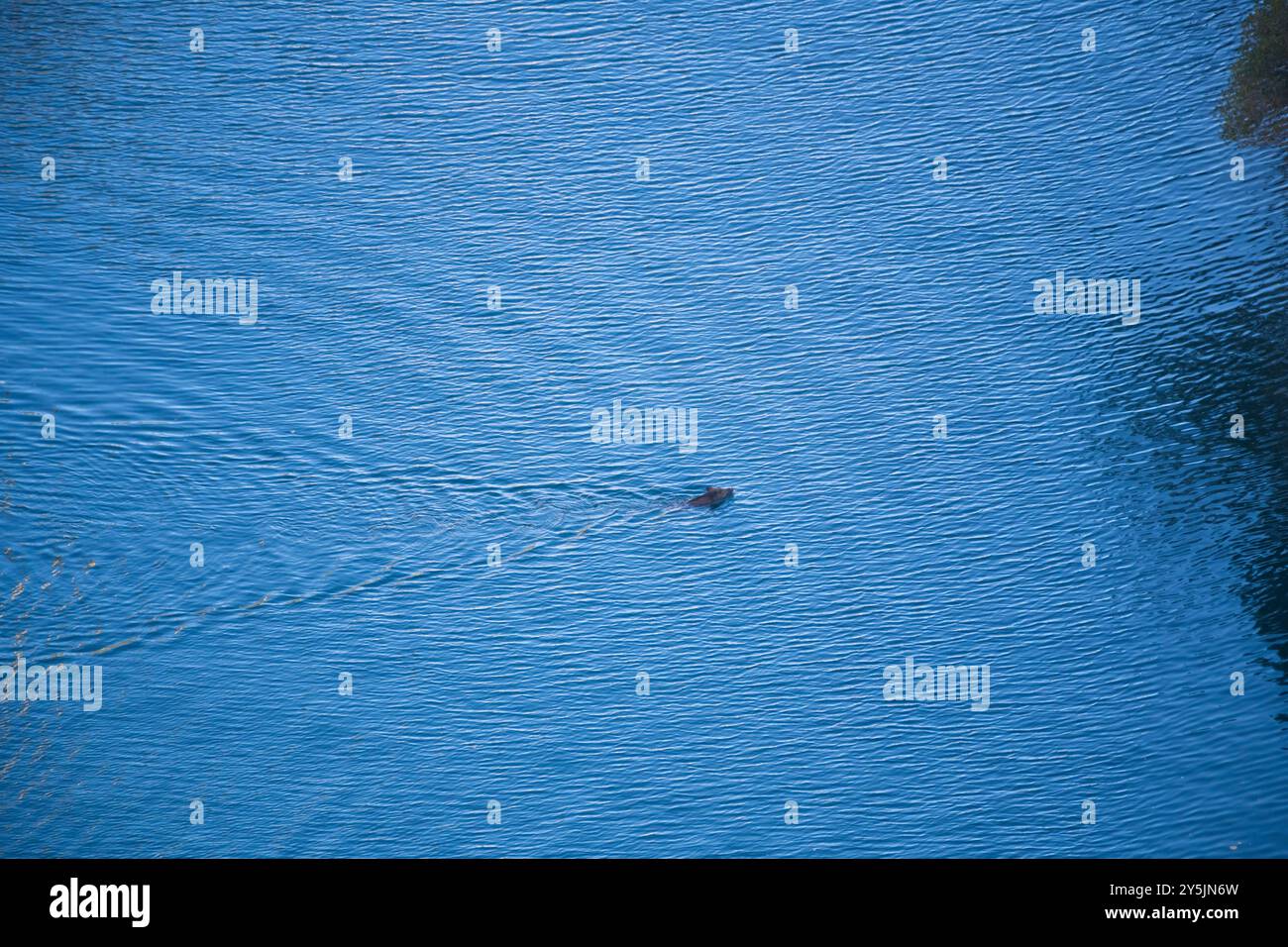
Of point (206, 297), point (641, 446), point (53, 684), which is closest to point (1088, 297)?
point (641, 446)

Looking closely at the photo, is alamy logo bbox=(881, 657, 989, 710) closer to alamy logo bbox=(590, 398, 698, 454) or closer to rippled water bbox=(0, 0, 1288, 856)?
rippled water bbox=(0, 0, 1288, 856)

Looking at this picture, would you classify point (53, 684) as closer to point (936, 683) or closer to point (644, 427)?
point (644, 427)

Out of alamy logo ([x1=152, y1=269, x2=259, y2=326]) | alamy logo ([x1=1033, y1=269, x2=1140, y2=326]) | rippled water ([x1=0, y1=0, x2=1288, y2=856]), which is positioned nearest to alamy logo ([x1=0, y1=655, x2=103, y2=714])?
rippled water ([x1=0, y1=0, x2=1288, y2=856])

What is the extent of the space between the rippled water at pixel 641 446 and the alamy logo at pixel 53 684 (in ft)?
0.10

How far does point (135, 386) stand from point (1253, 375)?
2.92m

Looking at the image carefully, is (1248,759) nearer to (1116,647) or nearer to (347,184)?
(1116,647)

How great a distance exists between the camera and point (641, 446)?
372 centimetres

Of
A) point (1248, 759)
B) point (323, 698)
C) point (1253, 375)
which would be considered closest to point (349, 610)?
point (323, 698)

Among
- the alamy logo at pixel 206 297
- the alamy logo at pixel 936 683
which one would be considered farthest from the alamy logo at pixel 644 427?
the alamy logo at pixel 206 297

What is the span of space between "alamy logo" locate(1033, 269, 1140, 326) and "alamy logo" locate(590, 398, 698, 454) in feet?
3.28

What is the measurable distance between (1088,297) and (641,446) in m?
1.27
